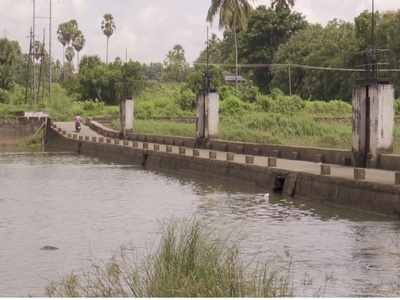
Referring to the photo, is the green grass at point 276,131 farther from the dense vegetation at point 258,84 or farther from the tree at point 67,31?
the tree at point 67,31

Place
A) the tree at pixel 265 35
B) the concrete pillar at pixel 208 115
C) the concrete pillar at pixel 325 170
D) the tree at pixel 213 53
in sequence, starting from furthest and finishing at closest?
the tree at pixel 213 53 → the tree at pixel 265 35 → the concrete pillar at pixel 208 115 → the concrete pillar at pixel 325 170

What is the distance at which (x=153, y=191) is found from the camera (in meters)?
26.7

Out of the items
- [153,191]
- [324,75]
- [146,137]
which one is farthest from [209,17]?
[153,191]

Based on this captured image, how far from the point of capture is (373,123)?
949 inches

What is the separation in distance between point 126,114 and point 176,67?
67651mm

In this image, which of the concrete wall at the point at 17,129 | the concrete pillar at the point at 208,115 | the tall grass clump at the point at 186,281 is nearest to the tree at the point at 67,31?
the concrete wall at the point at 17,129

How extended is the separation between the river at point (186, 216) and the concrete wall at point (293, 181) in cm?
37

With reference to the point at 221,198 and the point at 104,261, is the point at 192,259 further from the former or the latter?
the point at 221,198

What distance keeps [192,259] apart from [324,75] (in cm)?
5784

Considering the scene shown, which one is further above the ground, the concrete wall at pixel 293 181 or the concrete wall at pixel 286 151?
the concrete wall at pixel 286 151

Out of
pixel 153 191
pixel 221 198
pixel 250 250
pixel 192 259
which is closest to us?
pixel 192 259

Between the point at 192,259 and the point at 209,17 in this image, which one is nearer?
the point at 192,259

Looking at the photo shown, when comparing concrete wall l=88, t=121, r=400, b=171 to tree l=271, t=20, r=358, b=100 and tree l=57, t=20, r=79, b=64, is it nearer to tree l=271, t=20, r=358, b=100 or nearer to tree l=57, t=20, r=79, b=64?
tree l=271, t=20, r=358, b=100

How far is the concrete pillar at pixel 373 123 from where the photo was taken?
24022 millimetres
